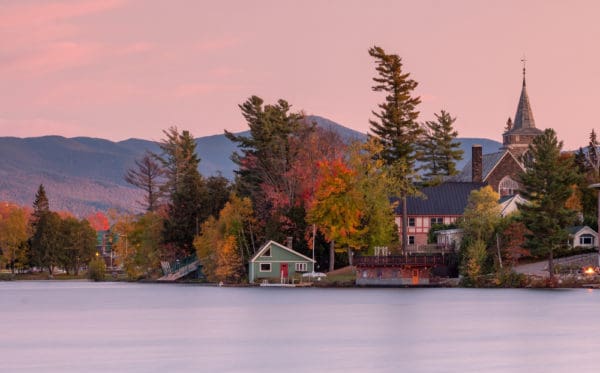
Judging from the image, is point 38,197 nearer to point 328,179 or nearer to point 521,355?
point 328,179

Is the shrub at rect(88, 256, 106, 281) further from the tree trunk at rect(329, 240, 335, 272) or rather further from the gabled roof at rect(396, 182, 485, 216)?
the tree trunk at rect(329, 240, 335, 272)

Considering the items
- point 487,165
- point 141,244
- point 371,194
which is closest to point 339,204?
point 371,194

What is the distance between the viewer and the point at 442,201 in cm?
13288

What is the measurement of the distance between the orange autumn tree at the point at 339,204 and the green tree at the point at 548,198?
17.7 metres

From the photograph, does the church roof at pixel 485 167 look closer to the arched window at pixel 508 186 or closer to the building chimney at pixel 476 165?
the building chimney at pixel 476 165

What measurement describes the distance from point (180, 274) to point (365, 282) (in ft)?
120

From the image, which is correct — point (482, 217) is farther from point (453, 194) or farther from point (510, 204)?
point (453, 194)

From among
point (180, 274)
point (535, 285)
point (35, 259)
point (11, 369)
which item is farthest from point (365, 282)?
point (35, 259)

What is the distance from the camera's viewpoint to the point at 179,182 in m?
152

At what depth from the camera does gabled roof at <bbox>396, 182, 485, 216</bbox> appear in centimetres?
13125

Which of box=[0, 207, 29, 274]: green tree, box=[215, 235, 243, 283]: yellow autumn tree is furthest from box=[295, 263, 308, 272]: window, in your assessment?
box=[0, 207, 29, 274]: green tree

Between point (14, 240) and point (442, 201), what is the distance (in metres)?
75.0

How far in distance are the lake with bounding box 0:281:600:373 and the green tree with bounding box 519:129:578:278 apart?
16.0 ft

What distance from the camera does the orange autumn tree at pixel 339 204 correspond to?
112m
